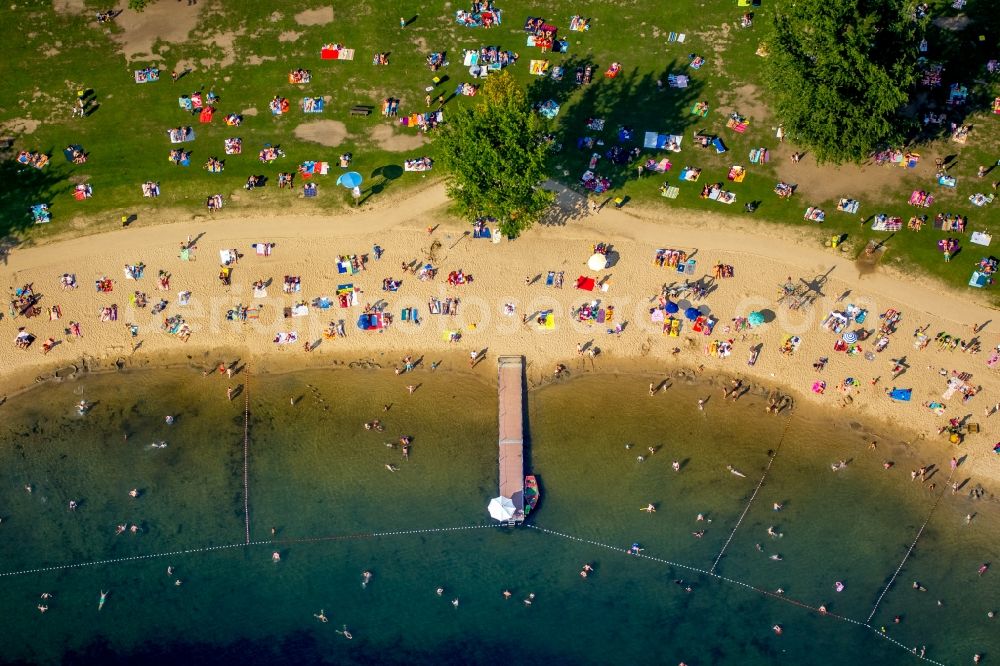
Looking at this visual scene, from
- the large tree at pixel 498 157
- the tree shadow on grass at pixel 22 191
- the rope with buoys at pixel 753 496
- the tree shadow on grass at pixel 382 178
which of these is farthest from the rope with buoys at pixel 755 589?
the tree shadow on grass at pixel 22 191

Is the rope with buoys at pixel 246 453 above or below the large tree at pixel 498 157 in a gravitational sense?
below

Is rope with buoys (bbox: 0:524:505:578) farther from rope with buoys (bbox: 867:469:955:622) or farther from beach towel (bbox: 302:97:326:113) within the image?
rope with buoys (bbox: 867:469:955:622)

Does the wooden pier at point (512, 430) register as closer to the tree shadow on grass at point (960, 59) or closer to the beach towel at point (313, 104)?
the beach towel at point (313, 104)

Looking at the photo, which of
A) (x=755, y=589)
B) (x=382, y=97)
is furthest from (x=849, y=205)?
(x=382, y=97)

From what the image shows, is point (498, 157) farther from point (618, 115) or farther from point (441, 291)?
point (618, 115)

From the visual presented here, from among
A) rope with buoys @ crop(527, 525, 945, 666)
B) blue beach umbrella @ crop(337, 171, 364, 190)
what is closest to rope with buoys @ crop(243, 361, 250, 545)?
blue beach umbrella @ crop(337, 171, 364, 190)
